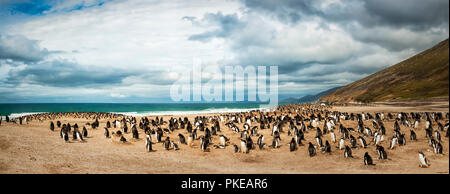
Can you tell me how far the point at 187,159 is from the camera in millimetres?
16234

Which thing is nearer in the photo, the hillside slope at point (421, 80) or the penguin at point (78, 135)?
the hillside slope at point (421, 80)

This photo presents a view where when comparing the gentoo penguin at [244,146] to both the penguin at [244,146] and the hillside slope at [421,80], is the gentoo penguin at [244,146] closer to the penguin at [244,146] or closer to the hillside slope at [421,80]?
the penguin at [244,146]

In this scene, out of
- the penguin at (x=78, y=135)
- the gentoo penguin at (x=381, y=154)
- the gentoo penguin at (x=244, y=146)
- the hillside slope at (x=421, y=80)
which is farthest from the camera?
the penguin at (x=78, y=135)

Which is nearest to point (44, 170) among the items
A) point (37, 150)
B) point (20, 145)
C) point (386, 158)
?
point (37, 150)

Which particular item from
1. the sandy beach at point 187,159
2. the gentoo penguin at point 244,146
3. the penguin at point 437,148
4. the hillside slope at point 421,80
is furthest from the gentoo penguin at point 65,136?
the penguin at point 437,148

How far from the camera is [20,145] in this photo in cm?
1708

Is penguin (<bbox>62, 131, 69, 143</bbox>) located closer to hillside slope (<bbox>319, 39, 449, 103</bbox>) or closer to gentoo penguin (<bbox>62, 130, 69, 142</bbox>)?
gentoo penguin (<bbox>62, 130, 69, 142</bbox>)

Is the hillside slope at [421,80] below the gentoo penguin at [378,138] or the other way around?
the other way around

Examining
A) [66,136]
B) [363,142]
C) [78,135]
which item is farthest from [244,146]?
[66,136]
